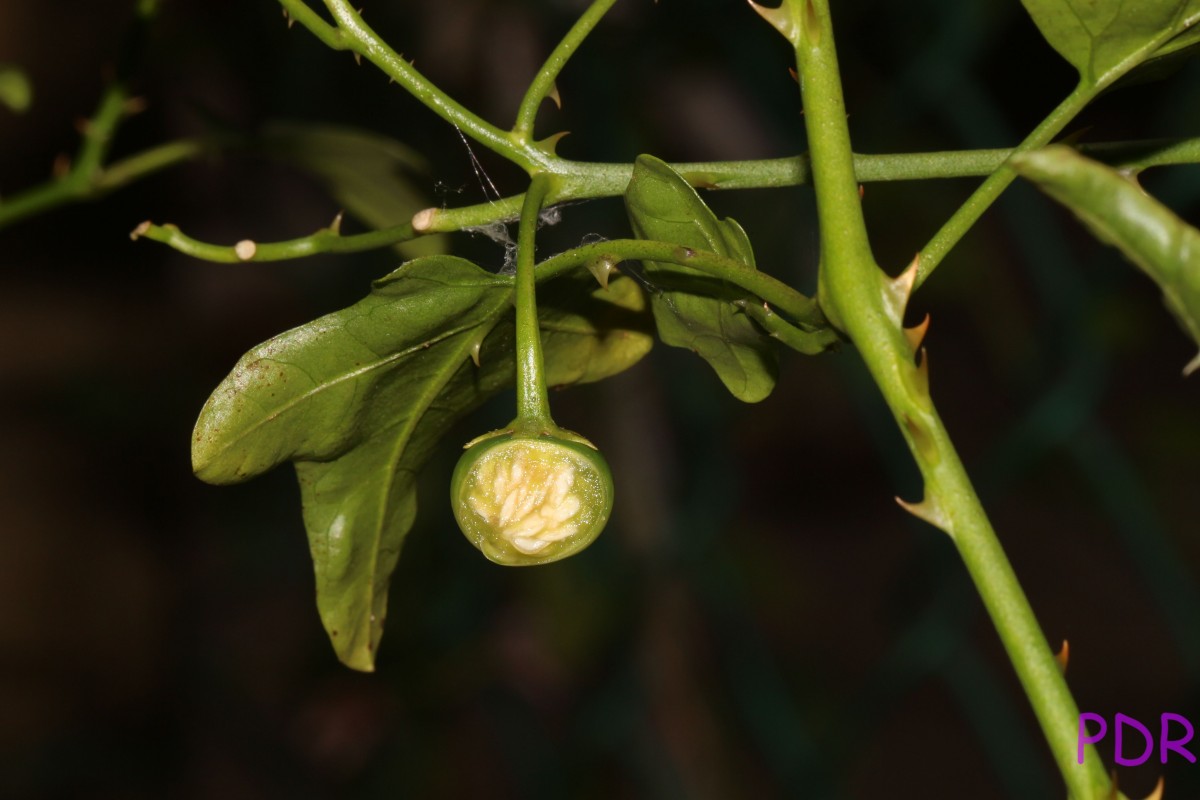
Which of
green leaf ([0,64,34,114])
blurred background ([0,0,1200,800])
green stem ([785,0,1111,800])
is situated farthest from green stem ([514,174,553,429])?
blurred background ([0,0,1200,800])

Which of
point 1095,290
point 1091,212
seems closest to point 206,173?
point 1095,290

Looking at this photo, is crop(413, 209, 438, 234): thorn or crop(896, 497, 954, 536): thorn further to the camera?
crop(413, 209, 438, 234): thorn

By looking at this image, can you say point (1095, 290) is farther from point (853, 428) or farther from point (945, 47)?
point (853, 428)

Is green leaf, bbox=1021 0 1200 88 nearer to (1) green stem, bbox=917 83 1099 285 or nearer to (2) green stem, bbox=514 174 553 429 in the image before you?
(1) green stem, bbox=917 83 1099 285

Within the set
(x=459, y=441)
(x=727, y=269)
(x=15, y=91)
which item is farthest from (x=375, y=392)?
(x=459, y=441)

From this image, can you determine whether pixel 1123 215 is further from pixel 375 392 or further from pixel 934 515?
pixel 375 392
